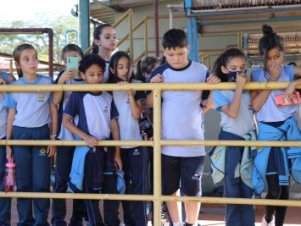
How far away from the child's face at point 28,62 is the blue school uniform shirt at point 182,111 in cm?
88

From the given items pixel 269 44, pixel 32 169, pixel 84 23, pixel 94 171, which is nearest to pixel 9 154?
pixel 32 169

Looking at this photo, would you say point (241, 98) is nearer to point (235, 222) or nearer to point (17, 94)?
point (235, 222)

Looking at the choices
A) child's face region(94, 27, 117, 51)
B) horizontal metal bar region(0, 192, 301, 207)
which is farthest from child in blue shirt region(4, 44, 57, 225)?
child's face region(94, 27, 117, 51)

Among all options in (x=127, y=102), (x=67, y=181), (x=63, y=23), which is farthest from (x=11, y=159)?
(x=63, y=23)

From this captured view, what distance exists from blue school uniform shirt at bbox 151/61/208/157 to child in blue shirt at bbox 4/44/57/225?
2.71ft

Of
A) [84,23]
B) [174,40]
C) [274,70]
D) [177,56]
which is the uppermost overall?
[84,23]

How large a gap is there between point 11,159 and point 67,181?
1.37ft

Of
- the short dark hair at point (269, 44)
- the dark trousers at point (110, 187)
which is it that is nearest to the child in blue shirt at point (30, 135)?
the dark trousers at point (110, 187)

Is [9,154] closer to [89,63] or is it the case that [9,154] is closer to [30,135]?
[30,135]

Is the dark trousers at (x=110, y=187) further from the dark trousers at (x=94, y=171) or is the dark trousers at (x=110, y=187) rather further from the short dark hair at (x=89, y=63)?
the short dark hair at (x=89, y=63)

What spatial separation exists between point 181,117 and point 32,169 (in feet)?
3.63

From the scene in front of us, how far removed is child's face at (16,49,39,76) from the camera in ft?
12.3

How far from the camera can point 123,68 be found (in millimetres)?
3773

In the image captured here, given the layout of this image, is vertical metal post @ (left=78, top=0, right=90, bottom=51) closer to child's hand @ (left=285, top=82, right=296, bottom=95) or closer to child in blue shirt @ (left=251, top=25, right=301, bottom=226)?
child in blue shirt @ (left=251, top=25, right=301, bottom=226)
